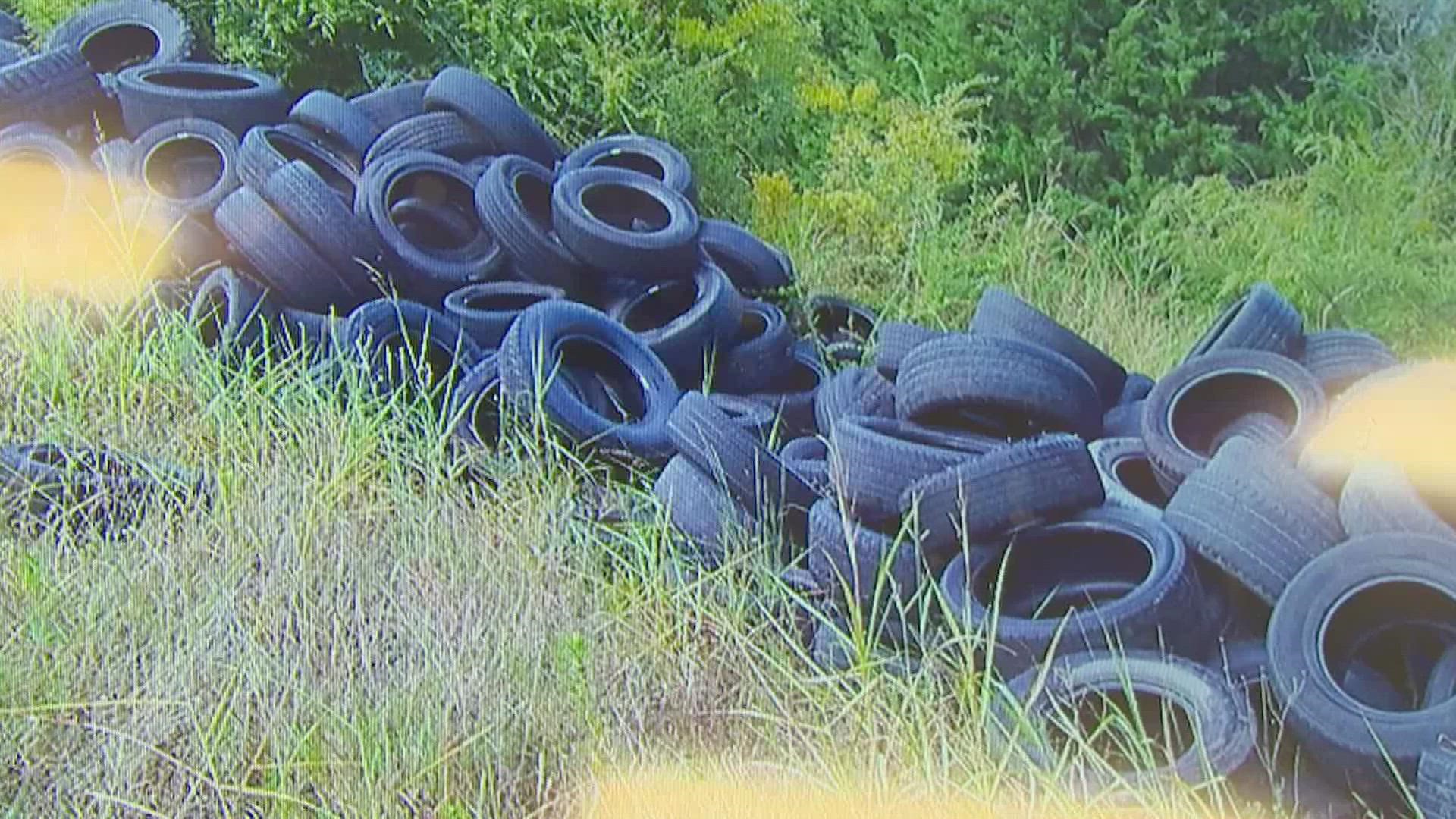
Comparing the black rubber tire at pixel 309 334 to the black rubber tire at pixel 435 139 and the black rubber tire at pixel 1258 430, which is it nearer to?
the black rubber tire at pixel 435 139

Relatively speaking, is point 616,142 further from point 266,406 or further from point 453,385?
point 266,406

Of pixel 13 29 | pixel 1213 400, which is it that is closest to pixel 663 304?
pixel 1213 400

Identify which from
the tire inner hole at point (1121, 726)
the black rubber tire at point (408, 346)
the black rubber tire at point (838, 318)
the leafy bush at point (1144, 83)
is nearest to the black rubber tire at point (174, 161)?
the black rubber tire at point (408, 346)

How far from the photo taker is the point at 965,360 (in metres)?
5.02

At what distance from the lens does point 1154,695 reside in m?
3.86

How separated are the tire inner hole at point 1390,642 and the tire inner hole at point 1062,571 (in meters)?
0.60

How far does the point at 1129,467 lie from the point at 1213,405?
339 millimetres

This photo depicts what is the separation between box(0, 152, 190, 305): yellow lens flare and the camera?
20.5 ft

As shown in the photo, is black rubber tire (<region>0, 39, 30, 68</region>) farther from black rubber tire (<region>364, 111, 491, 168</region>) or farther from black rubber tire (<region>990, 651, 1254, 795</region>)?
black rubber tire (<region>990, 651, 1254, 795</region>)

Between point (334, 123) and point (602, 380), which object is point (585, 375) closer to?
point (602, 380)

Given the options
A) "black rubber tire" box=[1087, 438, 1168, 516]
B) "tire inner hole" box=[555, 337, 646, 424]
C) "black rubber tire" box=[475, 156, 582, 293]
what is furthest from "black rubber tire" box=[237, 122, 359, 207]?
"black rubber tire" box=[1087, 438, 1168, 516]

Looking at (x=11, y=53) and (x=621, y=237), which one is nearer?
(x=621, y=237)

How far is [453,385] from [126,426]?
1.15 metres

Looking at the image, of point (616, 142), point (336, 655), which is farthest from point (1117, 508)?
point (616, 142)
